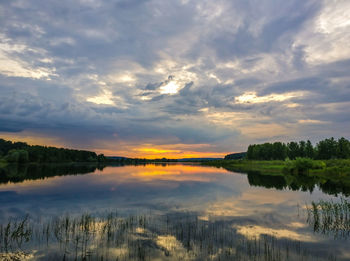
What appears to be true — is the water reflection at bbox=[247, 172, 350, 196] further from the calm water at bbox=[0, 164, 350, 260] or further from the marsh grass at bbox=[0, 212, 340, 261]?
the marsh grass at bbox=[0, 212, 340, 261]

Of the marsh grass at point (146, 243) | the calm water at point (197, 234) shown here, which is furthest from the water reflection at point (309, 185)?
the marsh grass at point (146, 243)

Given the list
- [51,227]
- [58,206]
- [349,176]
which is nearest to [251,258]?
[51,227]

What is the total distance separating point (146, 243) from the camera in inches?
665

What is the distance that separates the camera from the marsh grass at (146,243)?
1482 cm

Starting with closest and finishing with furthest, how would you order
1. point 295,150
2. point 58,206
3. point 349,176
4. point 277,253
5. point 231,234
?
point 277,253
point 231,234
point 58,206
point 349,176
point 295,150

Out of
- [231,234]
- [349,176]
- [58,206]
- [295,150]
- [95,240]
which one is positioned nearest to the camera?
[95,240]

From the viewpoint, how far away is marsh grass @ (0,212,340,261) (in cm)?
1482

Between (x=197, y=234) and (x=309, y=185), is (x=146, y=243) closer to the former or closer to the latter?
(x=197, y=234)

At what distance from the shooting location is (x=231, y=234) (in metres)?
19.6

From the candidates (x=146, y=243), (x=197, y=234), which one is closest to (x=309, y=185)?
(x=197, y=234)

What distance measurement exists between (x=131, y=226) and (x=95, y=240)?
184 inches

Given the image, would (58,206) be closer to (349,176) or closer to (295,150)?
(349,176)

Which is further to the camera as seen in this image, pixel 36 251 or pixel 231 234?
pixel 231 234

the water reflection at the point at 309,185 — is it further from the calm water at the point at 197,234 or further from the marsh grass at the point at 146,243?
the marsh grass at the point at 146,243
